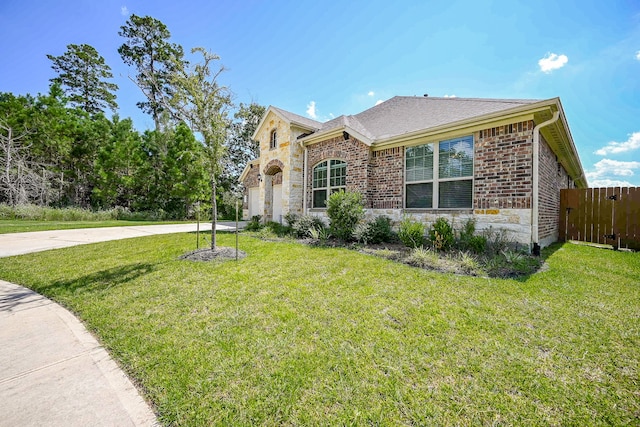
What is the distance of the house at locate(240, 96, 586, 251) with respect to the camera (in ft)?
18.5

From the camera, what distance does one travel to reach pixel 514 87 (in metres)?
9.05

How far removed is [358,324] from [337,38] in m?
9.93

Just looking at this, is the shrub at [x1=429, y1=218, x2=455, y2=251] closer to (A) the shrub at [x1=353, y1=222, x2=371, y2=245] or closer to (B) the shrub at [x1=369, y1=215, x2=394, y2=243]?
(B) the shrub at [x1=369, y1=215, x2=394, y2=243]

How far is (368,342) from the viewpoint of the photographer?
7.87 ft

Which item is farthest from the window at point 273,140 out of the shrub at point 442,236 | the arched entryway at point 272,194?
the shrub at point 442,236

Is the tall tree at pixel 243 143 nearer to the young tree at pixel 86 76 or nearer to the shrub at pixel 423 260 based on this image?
the young tree at pixel 86 76

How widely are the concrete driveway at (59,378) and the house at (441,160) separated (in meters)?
7.13

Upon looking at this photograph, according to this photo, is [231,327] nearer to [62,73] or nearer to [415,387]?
[415,387]

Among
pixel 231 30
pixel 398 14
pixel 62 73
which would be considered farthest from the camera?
pixel 62 73

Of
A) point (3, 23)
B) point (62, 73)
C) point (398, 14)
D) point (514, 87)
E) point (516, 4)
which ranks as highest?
point (62, 73)

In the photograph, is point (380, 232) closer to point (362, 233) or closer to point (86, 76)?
point (362, 233)

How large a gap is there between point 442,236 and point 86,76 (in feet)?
110

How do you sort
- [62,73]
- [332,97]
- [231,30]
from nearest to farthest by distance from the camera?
[231,30], [332,97], [62,73]

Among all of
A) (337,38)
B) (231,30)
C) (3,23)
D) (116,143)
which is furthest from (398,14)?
(116,143)
